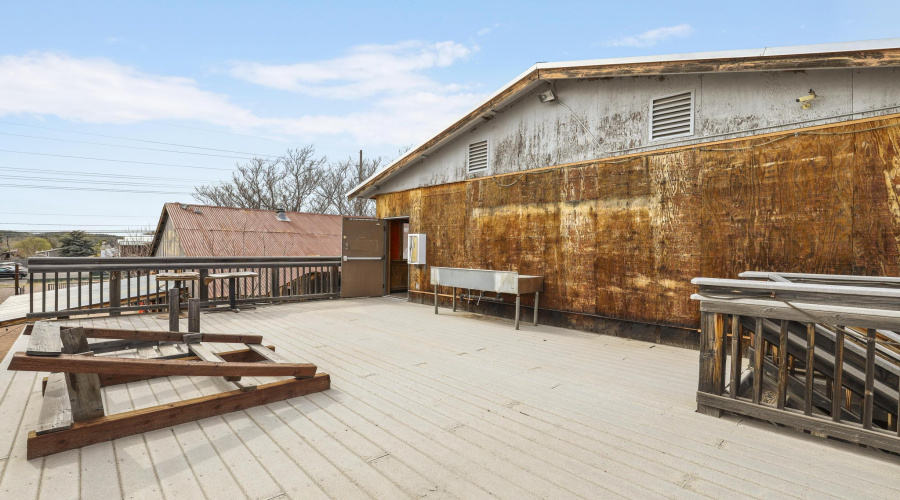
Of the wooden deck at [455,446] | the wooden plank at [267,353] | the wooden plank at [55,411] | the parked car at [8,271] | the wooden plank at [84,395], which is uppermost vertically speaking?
the wooden plank at [84,395]

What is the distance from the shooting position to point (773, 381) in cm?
281

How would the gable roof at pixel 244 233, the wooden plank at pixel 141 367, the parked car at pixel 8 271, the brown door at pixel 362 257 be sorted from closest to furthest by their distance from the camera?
the wooden plank at pixel 141 367 → the brown door at pixel 362 257 → the gable roof at pixel 244 233 → the parked car at pixel 8 271

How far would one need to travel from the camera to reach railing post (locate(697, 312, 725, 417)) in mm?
2549

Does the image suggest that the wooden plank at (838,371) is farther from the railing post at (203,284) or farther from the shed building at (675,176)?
the railing post at (203,284)

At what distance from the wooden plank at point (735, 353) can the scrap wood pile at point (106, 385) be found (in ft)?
9.02

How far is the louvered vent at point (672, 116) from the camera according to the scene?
463 centimetres

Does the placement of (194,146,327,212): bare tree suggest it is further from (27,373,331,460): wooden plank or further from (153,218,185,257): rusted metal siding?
(27,373,331,460): wooden plank

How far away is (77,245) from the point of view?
35656 mm

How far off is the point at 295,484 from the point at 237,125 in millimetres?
67277

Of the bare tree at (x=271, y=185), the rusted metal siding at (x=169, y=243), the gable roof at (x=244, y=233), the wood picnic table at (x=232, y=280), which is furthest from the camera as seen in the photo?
the bare tree at (x=271, y=185)

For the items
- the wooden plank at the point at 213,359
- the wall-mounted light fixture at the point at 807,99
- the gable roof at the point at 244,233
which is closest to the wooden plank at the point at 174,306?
the wooden plank at the point at 213,359

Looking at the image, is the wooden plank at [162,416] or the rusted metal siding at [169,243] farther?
the rusted metal siding at [169,243]

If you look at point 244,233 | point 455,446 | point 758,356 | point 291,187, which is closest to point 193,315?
point 455,446

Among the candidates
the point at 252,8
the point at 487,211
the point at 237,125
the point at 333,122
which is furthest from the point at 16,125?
the point at 487,211
